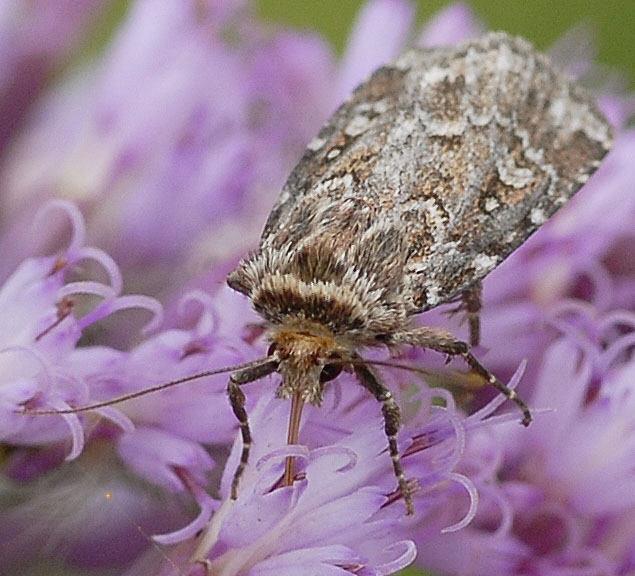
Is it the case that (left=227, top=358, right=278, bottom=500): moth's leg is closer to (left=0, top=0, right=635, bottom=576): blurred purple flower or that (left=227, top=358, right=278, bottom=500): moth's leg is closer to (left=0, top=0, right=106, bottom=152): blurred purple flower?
(left=0, top=0, right=635, bottom=576): blurred purple flower

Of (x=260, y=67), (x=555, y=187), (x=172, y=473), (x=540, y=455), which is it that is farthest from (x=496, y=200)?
(x=260, y=67)

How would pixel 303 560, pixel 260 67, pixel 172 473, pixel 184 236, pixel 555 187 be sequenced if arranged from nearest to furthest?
pixel 303 560, pixel 172 473, pixel 555 187, pixel 184 236, pixel 260 67

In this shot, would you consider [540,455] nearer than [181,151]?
Yes

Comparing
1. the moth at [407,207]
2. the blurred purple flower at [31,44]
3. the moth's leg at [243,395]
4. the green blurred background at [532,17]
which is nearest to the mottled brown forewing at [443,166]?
the moth at [407,207]

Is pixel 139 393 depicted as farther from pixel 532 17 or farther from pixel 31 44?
pixel 532 17

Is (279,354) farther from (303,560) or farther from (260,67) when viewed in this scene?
(260,67)

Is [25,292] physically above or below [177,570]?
above
